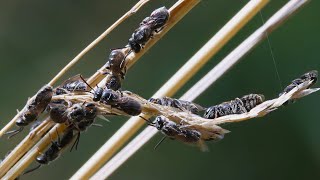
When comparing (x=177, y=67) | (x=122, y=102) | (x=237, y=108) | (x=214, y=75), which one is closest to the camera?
(x=122, y=102)

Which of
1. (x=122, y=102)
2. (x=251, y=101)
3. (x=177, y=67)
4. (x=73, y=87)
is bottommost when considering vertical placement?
(x=251, y=101)

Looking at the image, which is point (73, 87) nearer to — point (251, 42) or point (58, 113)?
point (58, 113)

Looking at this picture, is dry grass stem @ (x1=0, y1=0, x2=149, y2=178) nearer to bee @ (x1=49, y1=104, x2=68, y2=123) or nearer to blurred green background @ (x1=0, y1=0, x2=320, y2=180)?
bee @ (x1=49, y1=104, x2=68, y2=123)

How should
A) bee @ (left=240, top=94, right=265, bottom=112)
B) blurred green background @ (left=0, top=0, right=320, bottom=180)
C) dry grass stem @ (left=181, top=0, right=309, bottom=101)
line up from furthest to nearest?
blurred green background @ (left=0, top=0, right=320, bottom=180) → dry grass stem @ (left=181, top=0, right=309, bottom=101) → bee @ (left=240, top=94, right=265, bottom=112)

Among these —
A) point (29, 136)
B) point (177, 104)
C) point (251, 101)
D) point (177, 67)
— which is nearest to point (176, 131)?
point (177, 104)

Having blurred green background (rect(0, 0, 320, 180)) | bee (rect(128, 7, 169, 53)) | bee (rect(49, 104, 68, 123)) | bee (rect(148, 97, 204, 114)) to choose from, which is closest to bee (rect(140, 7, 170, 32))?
bee (rect(128, 7, 169, 53))

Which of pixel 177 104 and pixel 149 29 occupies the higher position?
pixel 149 29

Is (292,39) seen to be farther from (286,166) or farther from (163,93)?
(163,93)
